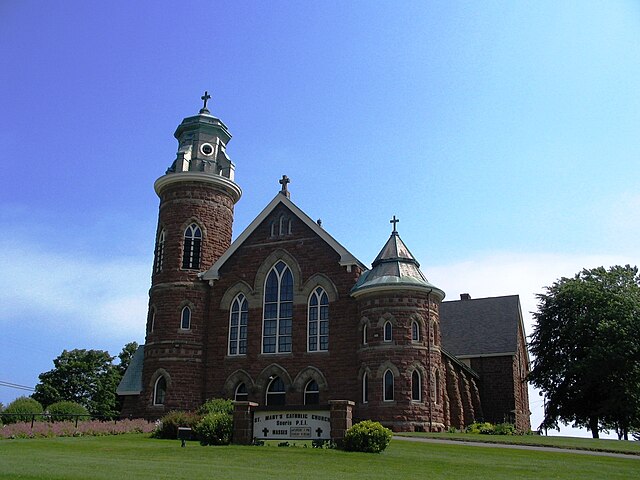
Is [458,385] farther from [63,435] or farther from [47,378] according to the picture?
[47,378]

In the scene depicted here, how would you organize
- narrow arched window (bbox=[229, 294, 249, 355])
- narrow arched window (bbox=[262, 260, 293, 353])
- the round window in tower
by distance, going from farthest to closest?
the round window in tower
narrow arched window (bbox=[229, 294, 249, 355])
narrow arched window (bbox=[262, 260, 293, 353])

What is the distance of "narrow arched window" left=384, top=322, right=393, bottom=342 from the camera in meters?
32.2

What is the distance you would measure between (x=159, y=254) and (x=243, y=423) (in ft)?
59.6

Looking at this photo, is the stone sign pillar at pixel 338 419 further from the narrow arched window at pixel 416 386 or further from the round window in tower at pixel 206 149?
the round window in tower at pixel 206 149

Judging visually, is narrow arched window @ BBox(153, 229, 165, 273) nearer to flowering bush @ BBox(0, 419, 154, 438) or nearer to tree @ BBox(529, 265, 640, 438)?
flowering bush @ BBox(0, 419, 154, 438)

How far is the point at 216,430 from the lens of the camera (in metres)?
23.6

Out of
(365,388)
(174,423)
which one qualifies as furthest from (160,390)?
(365,388)

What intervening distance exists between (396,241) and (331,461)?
1818 cm

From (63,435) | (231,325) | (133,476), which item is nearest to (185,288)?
(231,325)

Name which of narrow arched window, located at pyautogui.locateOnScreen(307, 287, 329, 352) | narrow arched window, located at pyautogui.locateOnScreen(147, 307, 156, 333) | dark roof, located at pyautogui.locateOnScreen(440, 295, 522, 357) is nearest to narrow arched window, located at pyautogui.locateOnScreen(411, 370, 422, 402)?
narrow arched window, located at pyautogui.locateOnScreen(307, 287, 329, 352)

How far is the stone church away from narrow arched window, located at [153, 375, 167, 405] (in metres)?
0.07

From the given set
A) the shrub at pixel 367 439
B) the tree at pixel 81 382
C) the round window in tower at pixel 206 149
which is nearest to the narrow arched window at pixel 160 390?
the round window in tower at pixel 206 149

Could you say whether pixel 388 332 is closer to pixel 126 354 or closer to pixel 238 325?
pixel 238 325

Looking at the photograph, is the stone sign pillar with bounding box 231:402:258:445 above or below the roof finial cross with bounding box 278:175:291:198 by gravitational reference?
below
